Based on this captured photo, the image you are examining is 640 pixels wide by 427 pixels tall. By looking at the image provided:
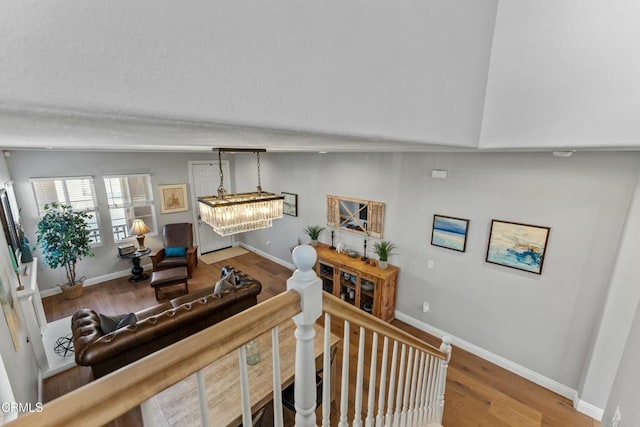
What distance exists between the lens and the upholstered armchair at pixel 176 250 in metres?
5.34

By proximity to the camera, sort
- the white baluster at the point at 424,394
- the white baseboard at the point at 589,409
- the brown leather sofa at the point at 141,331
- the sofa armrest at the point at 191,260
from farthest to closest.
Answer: the sofa armrest at the point at 191,260 → the white baseboard at the point at 589,409 → the brown leather sofa at the point at 141,331 → the white baluster at the point at 424,394

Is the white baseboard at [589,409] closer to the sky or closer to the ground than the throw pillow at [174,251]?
closer to the ground

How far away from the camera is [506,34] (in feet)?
4.84

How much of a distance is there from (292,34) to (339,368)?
342cm

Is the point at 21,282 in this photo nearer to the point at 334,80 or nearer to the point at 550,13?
the point at 334,80

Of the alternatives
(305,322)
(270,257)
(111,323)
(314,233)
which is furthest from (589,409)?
(270,257)

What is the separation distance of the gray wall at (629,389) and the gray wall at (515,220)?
2.73 ft

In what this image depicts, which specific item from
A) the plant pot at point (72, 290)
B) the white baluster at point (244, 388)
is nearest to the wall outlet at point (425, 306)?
the white baluster at point (244, 388)

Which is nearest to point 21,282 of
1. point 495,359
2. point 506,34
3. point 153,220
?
point 153,220

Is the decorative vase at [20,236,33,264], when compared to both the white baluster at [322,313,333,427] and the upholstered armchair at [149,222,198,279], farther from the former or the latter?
the white baluster at [322,313,333,427]

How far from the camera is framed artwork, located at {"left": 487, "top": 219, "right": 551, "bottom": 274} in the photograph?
286 cm

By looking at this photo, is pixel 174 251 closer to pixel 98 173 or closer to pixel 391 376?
pixel 98 173

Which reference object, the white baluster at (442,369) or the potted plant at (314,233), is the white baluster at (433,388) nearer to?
the white baluster at (442,369)

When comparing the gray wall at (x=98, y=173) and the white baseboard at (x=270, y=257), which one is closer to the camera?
the gray wall at (x=98, y=173)
